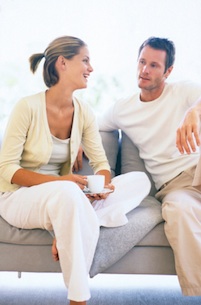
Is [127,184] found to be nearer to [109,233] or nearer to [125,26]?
[109,233]

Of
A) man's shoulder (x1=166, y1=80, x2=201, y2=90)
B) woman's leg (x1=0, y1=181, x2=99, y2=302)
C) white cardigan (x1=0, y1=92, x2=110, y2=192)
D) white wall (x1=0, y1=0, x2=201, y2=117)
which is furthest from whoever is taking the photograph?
white wall (x1=0, y1=0, x2=201, y2=117)

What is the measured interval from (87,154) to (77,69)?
442mm

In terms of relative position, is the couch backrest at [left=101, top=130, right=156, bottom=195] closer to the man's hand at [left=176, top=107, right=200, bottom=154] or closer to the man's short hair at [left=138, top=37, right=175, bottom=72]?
the man's short hair at [left=138, top=37, right=175, bottom=72]

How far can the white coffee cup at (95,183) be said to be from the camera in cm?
183

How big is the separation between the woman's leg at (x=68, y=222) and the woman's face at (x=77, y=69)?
565 mm

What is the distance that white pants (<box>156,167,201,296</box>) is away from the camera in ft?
5.70

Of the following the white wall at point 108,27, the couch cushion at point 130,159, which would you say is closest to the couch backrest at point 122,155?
the couch cushion at point 130,159

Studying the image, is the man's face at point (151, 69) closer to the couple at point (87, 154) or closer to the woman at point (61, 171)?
the couple at point (87, 154)

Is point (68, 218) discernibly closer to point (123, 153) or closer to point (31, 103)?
point (31, 103)

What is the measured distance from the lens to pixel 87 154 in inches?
89.0

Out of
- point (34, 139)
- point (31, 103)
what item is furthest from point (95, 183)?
point (31, 103)

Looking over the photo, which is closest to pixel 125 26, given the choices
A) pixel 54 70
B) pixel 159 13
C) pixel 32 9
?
pixel 159 13

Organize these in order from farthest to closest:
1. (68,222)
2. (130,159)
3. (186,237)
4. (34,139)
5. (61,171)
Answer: (130,159) → (61,171) → (34,139) → (186,237) → (68,222)

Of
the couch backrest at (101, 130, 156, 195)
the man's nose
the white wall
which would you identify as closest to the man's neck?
the man's nose
